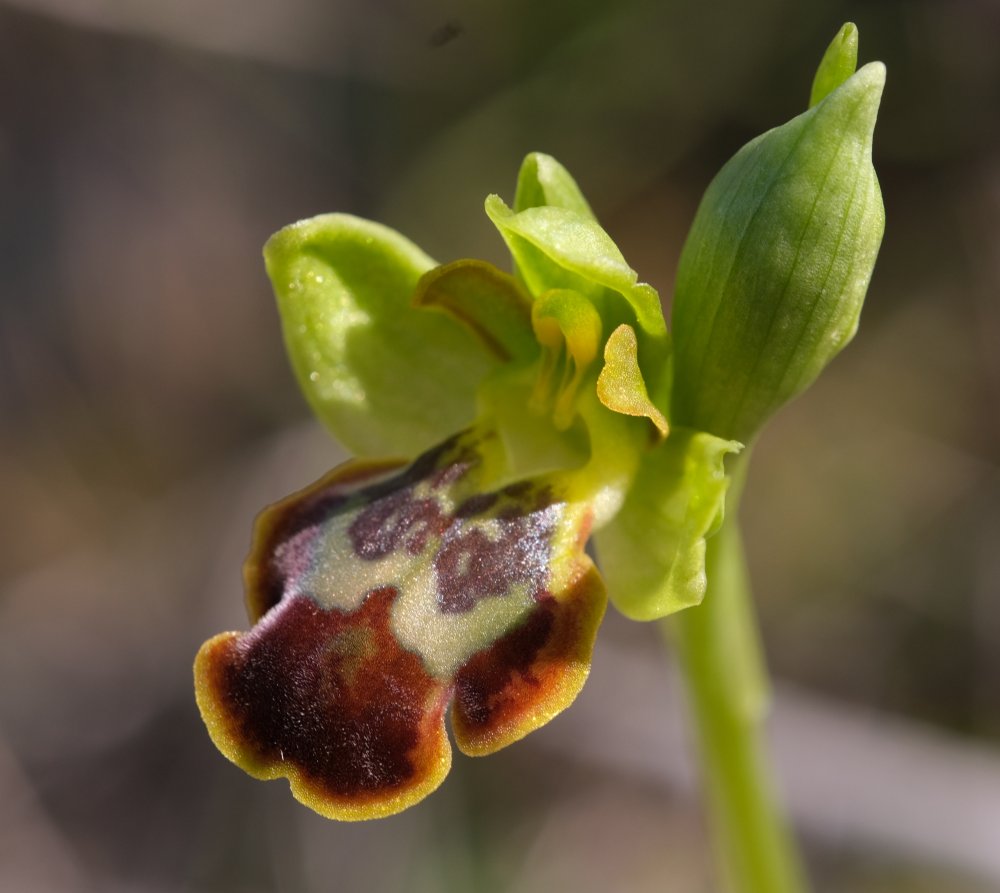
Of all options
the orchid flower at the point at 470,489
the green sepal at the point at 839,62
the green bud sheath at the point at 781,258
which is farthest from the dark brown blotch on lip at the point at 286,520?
the green sepal at the point at 839,62

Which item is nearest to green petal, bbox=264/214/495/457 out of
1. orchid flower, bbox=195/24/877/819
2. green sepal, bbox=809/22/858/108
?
orchid flower, bbox=195/24/877/819

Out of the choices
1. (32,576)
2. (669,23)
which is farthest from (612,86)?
(32,576)

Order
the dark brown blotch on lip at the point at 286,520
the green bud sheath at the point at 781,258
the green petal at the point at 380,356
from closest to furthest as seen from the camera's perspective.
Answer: the green bud sheath at the point at 781,258
the dark brown blotch on lip at the point at 286,520
the green petal at the point at 380,356

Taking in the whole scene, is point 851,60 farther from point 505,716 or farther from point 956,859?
point 956,859

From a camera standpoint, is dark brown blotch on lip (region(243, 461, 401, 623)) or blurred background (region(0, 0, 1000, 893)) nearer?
dark brown blotch on lip (region(243, 461, 401, 623))

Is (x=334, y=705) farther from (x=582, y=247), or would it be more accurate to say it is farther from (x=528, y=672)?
(x=582, y=247)

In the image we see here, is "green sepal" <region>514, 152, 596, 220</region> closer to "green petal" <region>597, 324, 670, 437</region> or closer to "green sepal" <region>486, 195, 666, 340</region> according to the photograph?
"green sepal" <region>486, 195, 666, 340</region>

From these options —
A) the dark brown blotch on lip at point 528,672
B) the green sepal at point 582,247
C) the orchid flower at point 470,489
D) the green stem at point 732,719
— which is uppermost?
the green sepal at point 582,247

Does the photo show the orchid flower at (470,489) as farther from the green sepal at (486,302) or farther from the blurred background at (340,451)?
the blurred background at (340,451)
